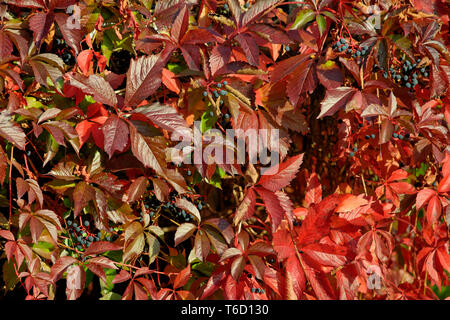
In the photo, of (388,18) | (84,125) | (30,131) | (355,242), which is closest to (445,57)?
(388,18)

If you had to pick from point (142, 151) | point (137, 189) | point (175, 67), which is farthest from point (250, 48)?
point (137, 189)

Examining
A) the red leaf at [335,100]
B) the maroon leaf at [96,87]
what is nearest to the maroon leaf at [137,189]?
the maroon leaf at [96,87]

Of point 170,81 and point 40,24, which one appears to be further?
point 170,81

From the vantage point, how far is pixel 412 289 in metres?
1.57

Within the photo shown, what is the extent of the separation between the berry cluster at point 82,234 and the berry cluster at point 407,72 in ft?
3.05

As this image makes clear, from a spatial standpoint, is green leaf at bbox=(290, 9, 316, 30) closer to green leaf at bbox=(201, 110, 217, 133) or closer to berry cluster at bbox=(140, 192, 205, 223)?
green leaf at bbox=(201, 110, 217, 133)

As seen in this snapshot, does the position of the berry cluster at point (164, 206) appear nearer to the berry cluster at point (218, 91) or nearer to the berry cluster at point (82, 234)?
the berry cluster at point (82, 234)

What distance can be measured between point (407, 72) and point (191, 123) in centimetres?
63

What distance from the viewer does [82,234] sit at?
121cm

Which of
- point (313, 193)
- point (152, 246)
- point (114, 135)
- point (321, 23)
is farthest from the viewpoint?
point (313, 193)

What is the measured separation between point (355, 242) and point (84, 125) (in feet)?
2.66

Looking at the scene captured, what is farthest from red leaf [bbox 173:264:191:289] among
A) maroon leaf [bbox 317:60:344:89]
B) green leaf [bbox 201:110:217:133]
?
maroon leaf [bbox 317:60:344:89]

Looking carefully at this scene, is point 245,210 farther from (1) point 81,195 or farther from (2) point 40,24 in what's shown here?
(2) point 40,24

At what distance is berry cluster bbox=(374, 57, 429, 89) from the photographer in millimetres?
1254
